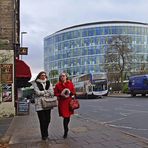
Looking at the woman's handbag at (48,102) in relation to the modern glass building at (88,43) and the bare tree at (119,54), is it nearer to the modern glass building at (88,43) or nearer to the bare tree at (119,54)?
the bare tree at (119,54)

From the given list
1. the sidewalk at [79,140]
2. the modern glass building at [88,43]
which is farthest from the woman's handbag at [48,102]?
the modern glass building at [88,43]

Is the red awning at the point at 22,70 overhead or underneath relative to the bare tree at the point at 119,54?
underneath

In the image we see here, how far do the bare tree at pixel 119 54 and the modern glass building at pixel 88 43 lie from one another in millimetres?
47547

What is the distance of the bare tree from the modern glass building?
156 feet

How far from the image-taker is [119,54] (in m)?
73.7

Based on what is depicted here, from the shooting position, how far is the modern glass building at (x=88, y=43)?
132m

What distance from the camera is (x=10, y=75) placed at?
68.5ft

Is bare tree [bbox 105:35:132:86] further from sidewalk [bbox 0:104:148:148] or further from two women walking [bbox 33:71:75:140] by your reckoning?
two women walking [bbox 33:71:75:140]

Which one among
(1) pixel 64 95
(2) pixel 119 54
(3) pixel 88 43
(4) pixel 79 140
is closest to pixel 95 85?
(2) pixel 119 54

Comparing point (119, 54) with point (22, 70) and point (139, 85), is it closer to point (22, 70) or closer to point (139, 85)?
point (139, 85)

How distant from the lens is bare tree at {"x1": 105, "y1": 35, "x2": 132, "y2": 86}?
74.0 m

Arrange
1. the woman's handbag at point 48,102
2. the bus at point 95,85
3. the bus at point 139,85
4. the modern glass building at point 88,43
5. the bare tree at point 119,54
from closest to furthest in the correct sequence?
the woman's handbag at point 48,102 → the bus at point 139,85 → the bus at point 95,85 → the bare tree at point 119,54 → the modern glass building at point 88,43

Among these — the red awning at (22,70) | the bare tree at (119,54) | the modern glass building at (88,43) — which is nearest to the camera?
the red awning at (22,70)

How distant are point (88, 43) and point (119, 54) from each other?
6290 centimetres
